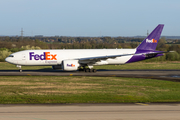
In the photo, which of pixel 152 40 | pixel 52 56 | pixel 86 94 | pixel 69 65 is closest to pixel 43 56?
pixel 52 56

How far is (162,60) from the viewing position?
5772 cm

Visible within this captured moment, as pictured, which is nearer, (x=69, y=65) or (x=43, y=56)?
(x=69, y=65)

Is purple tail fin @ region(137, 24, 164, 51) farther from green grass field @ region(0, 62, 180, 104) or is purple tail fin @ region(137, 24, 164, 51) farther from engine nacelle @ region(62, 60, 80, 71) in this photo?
green grass field @ region(0, 62, 180, 104)

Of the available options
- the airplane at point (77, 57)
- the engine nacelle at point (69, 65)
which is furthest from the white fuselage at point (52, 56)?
the engine nacelle at point (69, 65)

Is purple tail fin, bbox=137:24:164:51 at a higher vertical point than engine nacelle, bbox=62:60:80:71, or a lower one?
higher
